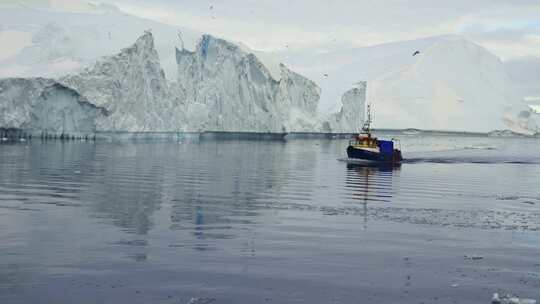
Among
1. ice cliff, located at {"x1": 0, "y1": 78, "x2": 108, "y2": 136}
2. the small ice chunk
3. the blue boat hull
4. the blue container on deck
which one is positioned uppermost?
ice cliff, located at {"x1": 0, "y1": 78, "x2": 108, "y2": 136}

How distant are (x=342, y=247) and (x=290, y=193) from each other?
1127 centimetres

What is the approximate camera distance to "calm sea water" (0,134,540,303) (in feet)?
35.2

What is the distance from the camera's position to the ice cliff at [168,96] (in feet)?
203

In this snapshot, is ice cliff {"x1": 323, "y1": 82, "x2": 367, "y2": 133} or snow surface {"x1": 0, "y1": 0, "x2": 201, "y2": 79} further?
ice cliff {"x1": 323, "y1": 82, "x2": 367, "y2": 133}

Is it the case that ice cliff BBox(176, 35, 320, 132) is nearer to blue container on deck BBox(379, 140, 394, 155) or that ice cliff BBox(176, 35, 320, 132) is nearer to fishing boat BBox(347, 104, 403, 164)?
fishing boat BBox(347, 104, 403, 164)

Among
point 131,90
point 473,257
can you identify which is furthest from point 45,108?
point 473,257

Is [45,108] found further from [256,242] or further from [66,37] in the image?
[256,242]

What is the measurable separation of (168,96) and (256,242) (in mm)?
56898

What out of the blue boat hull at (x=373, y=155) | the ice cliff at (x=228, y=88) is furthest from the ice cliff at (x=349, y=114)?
the blue boat hull at (x=373, y=155)

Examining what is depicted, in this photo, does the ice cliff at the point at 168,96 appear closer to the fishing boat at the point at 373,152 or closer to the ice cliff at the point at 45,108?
the ice cliff at the point at 45,108

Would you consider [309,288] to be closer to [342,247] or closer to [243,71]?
[342,247]

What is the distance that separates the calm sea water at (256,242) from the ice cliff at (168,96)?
113ft

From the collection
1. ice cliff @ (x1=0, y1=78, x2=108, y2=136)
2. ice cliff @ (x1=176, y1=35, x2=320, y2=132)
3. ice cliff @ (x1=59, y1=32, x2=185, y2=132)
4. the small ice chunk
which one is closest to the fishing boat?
ice cliff @ (x1=59, y1=32, x2=185, y2=132)

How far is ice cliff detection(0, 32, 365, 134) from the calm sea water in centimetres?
3437
